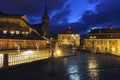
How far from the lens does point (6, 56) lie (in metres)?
18.4

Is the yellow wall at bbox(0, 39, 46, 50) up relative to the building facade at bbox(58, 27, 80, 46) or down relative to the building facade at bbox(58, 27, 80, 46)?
down

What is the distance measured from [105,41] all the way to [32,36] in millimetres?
35730

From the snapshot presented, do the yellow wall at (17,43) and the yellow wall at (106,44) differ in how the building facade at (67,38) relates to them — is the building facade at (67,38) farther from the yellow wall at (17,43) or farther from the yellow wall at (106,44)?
the yellow wall at (17,43)

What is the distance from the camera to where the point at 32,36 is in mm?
67875

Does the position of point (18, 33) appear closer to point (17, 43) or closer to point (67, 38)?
point (17, 43)

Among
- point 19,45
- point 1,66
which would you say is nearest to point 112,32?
point 19,45

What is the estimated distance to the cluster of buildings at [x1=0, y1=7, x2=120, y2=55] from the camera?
183 ft

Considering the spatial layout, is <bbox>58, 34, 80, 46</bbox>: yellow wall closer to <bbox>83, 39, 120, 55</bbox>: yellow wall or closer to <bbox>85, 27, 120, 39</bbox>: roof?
<bbox>85, 27, 120, 39</bbox>: roof

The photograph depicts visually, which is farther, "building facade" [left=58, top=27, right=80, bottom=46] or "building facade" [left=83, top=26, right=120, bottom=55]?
"building facade" [left=58, top=27, right=80, bottom=46]

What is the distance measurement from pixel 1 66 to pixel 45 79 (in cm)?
533

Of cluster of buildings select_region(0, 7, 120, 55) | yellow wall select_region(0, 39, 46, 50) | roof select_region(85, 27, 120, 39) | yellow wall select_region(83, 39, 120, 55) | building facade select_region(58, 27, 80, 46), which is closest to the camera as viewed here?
yellow wall select_region(0, 39, 46, 50)

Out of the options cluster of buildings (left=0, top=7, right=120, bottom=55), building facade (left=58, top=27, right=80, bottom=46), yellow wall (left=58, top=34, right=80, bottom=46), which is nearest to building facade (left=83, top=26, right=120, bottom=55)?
cluster of buildings (left=0, top=7, right=120, bottom=55)

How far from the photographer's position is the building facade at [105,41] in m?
86.2

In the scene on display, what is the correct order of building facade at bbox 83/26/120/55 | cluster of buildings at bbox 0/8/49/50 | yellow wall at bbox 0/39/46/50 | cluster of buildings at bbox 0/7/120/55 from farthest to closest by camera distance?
building facade at bbox 83/26/120/55 < cluster of buildings at bbox 0/8/49/50 < cluster of buildings at bbox 0/7/120/55 < yellow wall at bbox 0/39/46/50
